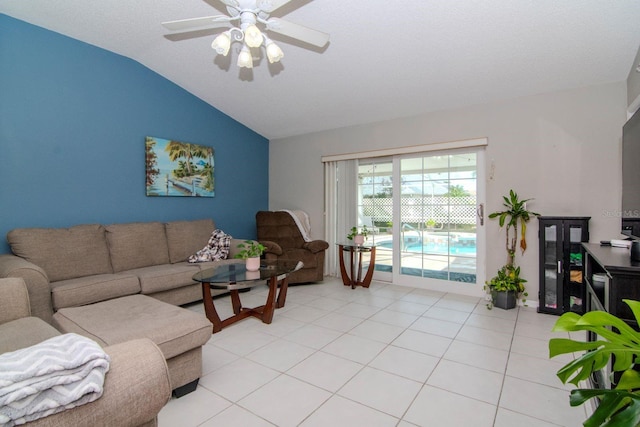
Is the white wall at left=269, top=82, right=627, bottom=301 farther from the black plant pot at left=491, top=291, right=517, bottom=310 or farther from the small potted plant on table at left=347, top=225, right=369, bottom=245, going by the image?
the small potted plant on table at left=347, top=225, right=369, bottom=245

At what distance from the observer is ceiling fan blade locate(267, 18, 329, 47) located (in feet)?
6.96

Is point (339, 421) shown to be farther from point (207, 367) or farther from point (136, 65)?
point (136, 65)

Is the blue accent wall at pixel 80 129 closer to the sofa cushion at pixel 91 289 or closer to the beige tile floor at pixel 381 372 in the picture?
the sofa cushion at pixel 91 289

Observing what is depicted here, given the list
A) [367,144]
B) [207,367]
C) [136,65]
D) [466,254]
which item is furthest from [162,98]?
[466,254]

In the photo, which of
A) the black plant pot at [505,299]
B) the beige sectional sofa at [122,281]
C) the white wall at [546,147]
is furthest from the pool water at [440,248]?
the beige sectional sofa at [122,281]

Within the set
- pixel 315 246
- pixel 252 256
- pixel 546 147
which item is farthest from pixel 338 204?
pixel 546 147

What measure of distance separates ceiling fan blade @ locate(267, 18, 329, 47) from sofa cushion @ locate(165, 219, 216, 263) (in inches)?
108

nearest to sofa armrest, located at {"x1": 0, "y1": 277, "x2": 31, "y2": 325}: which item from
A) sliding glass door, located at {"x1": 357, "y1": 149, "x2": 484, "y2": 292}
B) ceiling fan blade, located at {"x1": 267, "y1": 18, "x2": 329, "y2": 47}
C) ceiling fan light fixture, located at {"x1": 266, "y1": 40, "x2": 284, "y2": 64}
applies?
ceiling fan light fixture, located at {"x1": 266, "y1": 40, "x2": 284, "y2": 64}

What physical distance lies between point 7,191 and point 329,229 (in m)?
3.81

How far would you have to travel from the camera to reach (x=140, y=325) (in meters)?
1.88

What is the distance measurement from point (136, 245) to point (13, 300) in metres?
1.63

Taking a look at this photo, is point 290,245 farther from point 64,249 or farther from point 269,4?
point 269,4

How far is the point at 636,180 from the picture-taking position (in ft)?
7.00

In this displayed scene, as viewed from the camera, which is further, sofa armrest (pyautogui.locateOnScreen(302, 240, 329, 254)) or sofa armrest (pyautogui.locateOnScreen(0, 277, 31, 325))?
sofa armrest (pyautogui.locateOnScreen(302, 240, 329, 254))
